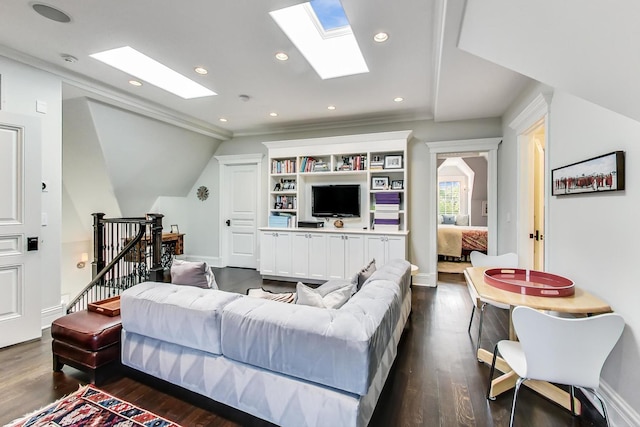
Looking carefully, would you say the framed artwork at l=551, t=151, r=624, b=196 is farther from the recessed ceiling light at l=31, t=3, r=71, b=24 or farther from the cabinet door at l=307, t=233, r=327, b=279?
the recessed ceiling light at l=31, t=3, r=71, b=24

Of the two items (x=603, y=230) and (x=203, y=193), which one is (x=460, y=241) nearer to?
(x=603, y=230)

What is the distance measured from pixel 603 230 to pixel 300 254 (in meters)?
A: 3.74

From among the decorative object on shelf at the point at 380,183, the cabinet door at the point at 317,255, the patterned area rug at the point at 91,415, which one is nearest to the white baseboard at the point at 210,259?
the cabinet door at the point at 317,255

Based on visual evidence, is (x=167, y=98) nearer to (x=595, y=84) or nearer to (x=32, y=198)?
(x=32, y=198)

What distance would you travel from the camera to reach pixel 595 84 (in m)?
1.40

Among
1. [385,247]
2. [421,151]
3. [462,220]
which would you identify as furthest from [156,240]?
[462,220]

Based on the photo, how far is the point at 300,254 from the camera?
4922mm

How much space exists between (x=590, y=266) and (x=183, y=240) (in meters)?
6.43

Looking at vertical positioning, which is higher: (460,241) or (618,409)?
(460,241)

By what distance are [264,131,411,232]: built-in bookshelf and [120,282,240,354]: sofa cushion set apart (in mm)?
3253

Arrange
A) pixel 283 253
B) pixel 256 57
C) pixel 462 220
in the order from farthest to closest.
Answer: pixel 462 220 < pixel 283 253 < pixel 256 57

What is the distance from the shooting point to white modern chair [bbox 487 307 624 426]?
1.41 metres

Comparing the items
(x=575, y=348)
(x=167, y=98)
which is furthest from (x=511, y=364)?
(x=167, y=98)

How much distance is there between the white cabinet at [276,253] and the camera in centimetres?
501
